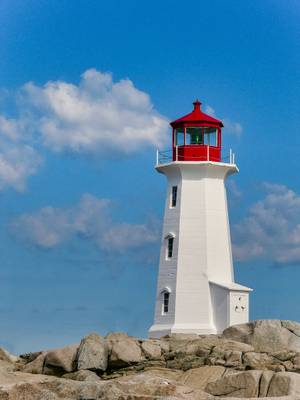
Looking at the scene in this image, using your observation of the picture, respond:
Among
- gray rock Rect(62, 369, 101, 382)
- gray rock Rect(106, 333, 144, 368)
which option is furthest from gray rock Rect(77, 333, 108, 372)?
gray rock Rect(62, 369, 101, 382)

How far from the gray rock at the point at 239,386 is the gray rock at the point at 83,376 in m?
6.03

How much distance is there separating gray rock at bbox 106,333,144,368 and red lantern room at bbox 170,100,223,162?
26.4ft

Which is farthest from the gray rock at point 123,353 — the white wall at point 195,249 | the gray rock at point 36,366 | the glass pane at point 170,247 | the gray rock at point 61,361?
the glass pane at point 170,247

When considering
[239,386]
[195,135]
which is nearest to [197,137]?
[195,135]

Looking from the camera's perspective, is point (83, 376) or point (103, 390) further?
point (83, 376)

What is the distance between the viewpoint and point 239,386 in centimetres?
2480

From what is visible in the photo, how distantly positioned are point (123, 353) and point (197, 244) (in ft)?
21.0

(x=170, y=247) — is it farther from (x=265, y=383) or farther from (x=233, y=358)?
(x=265, y=383)

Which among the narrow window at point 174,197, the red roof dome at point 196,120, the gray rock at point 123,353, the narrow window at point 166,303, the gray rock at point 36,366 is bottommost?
the gray rock at point 36,366

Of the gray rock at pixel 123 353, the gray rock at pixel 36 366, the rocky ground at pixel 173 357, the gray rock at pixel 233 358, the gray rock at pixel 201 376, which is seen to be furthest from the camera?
the gray rock at pixel 36 366

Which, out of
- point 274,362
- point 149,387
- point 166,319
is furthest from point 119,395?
point 166,319

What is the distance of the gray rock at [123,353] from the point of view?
31625 mm

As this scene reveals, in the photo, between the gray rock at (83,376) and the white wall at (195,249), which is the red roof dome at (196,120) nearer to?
the white wall at (195,249)

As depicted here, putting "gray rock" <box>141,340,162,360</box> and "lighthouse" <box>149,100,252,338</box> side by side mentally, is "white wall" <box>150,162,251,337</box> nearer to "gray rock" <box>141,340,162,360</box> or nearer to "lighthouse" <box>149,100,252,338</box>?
"lighthouse" <box>149,100,252,338</box>
